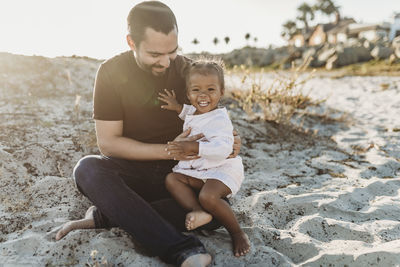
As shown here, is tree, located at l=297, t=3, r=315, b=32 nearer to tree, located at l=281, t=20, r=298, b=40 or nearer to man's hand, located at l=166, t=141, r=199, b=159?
tree, located at l=281, t=20, r=298, b=40

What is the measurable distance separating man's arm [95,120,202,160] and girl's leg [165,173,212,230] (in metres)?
0.17

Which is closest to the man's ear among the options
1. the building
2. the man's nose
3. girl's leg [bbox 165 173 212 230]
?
the man's nose

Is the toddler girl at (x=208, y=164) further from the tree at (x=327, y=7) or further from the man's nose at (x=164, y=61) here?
the tree at (x=327, y=7)

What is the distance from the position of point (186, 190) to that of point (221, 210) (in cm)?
30

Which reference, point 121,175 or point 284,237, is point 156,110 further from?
point 284,237

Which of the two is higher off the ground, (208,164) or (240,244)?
(208,164)

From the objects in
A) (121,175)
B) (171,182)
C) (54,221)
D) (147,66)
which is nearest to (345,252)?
(171,182)

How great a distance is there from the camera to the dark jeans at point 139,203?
1.94 m

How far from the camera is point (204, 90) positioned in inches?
92.7

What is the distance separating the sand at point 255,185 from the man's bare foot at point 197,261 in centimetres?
17

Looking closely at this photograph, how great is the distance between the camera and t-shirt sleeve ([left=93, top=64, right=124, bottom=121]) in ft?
8.04

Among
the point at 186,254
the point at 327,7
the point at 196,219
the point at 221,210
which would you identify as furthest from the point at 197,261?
the point at 327,7

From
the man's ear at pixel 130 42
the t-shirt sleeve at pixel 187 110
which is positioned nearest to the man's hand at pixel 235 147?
the t-shirt sleeve at pixel 187 110

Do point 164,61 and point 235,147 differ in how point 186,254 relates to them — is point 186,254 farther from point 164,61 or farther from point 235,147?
point 164,61
